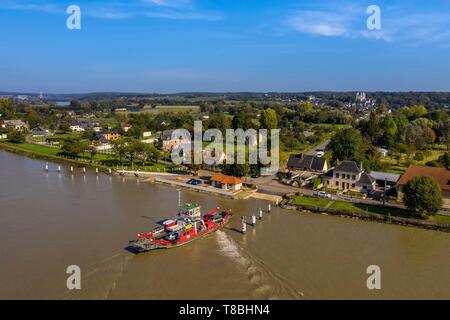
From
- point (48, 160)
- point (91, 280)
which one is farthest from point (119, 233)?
point (48, 160)

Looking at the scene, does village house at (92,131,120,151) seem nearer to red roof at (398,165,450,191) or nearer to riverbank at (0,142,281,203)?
riverbank at (0,142,281,203)

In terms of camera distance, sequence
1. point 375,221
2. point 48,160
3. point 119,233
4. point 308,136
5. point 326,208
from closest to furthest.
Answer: point 119,233
point 375,221
point 326,208
point 48,160
point 308,136

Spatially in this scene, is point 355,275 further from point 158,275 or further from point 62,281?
point 62,281

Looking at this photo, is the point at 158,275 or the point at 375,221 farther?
the point at 375,221

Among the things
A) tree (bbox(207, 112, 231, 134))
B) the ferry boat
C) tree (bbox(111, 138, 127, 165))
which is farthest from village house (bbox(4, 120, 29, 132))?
the ferry boat

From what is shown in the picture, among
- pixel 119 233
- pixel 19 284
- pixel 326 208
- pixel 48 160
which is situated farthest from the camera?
pixel 48 160

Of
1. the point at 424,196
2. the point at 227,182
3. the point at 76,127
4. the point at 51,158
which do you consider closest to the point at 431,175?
the point at 424,196

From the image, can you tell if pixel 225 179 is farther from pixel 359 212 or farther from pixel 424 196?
pixel 424 196

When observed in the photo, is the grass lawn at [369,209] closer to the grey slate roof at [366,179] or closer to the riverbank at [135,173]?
the grey slate roof at [366,179]
